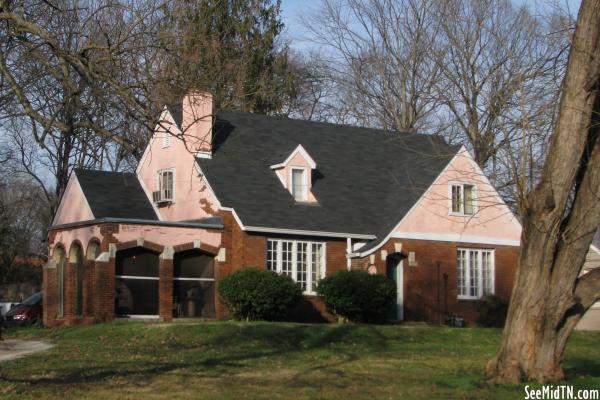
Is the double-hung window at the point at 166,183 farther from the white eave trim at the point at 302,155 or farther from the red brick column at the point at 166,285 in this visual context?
the red brick column at the point at 166,285

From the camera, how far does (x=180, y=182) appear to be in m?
32.7

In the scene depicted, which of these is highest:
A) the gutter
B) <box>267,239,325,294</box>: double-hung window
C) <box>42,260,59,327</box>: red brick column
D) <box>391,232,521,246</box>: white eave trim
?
the gutter

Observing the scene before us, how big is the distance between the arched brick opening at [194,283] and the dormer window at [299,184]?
157 inches

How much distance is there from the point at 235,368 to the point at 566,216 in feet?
22.0

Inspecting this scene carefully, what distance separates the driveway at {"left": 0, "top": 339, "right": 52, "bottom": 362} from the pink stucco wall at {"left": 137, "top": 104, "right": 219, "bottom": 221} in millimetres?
7162

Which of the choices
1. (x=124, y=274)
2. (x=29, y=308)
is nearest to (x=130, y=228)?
(x=124, y=274)

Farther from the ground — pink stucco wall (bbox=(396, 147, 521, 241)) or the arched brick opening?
pink stucco wall (bbox=(396, 147, 521, 241))

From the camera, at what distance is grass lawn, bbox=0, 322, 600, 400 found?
14.8 meters

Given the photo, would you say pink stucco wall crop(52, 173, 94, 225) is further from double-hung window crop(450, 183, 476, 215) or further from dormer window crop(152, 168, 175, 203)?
double-hung window crop(450, 183, 476, 215)

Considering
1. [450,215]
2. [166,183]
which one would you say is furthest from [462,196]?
[166,183]

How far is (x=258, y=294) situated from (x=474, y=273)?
31.8ft

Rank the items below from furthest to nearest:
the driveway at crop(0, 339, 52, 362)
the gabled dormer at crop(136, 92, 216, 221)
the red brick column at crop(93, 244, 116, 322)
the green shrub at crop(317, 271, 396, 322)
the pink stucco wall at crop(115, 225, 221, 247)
A: the gabled dormer at crop(136, 92, 216, 221)
the green shrub at crop(317, 271, 396, 322)
the pink stucco wall at crop(115, 225, 221, 247)
the red brick column at crop(93, 244, 116, 322)
the driveway at crop(0, 339, 52, 362)

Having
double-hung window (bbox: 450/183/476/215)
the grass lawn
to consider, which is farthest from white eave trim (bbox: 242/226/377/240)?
the grass lawn

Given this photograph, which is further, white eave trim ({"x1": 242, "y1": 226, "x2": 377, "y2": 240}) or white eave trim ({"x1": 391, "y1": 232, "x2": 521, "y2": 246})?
white eave trim ({"x1": 391, "y1": 232, "x2": 521, "y2": 246})
